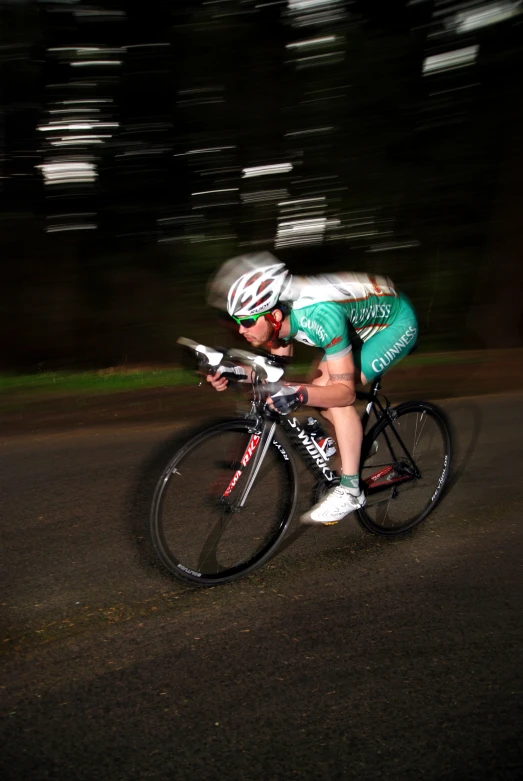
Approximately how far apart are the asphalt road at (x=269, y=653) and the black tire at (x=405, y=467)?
14 cm

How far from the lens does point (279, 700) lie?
121 inches

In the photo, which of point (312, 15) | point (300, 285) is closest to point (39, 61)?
point (312, 15)

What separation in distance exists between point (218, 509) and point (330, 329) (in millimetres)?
1210

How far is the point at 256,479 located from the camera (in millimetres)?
3994

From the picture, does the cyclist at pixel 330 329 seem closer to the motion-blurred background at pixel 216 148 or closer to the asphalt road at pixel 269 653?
Result: the asphalt road at pixel 269 653

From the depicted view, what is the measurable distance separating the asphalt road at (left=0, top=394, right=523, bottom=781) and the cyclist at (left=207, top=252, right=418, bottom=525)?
0.61 m

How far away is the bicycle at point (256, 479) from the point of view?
3.79 m

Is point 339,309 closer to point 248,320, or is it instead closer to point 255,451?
point 248,320

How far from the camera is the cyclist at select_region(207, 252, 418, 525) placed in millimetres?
3758

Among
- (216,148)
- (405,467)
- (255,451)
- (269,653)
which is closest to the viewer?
(269,653)

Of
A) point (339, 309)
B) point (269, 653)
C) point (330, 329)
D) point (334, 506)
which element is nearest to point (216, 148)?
point (339, 309)

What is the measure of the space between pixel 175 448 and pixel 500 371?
6.97m

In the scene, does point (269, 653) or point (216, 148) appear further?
point (216, 148)

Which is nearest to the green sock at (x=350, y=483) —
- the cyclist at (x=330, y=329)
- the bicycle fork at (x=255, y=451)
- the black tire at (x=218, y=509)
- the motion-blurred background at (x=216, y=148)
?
the cyclist at (x=330, y=329)
